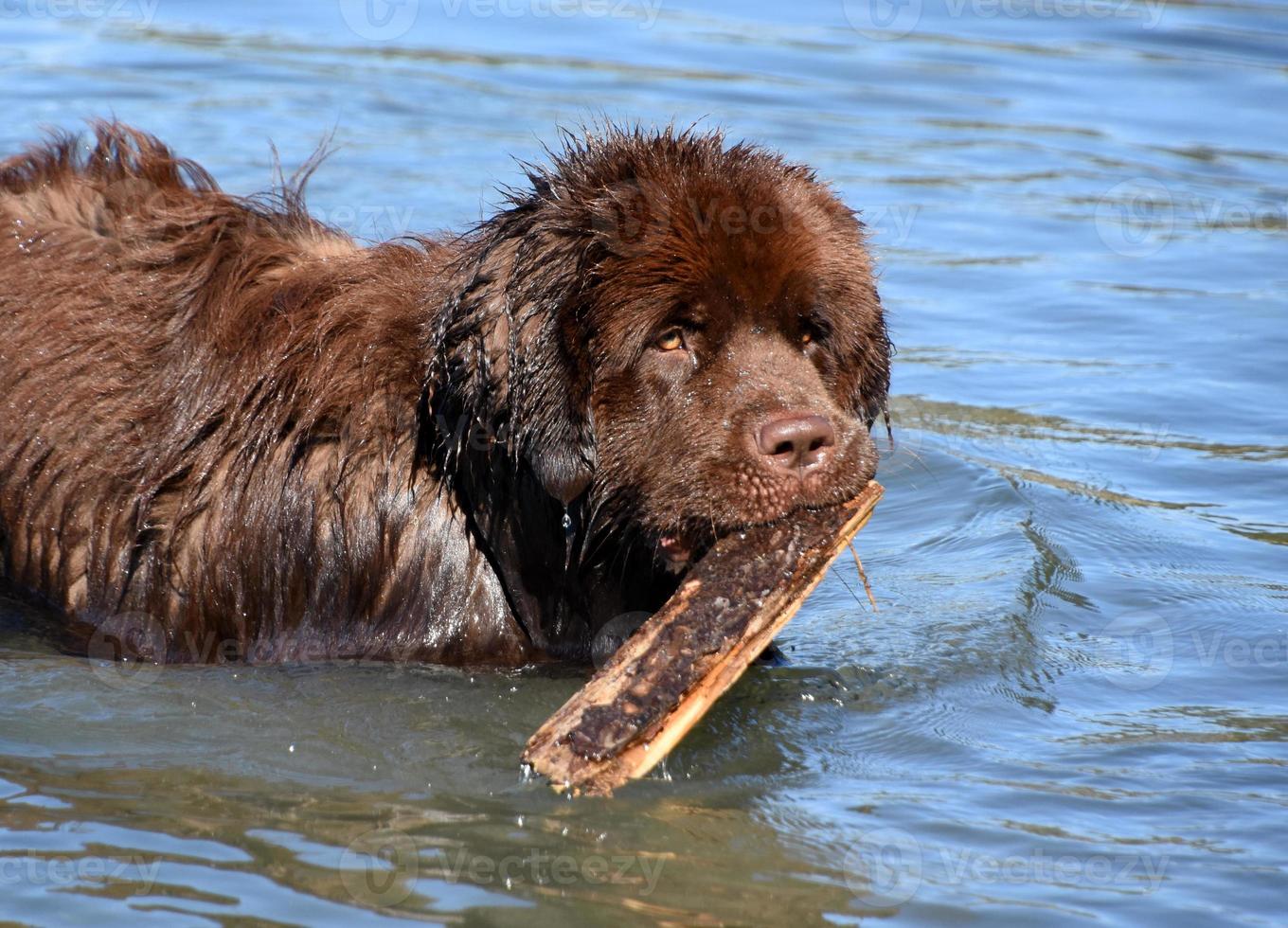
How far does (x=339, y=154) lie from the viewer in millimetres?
15047

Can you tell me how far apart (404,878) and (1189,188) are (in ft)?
38.7

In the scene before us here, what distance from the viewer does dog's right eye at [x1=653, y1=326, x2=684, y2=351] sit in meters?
6.13
